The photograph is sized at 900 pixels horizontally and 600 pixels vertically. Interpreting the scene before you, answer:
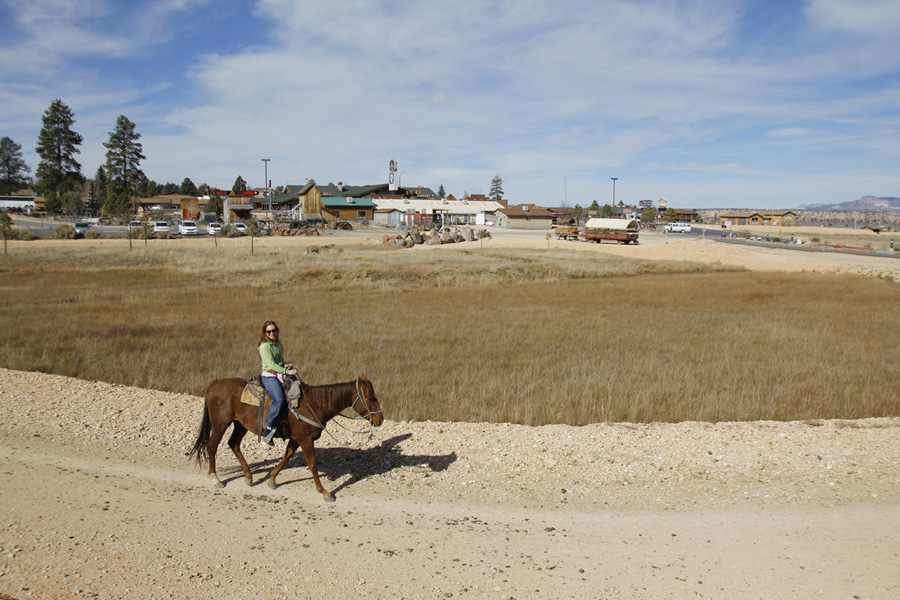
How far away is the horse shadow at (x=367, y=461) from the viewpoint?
903 cm

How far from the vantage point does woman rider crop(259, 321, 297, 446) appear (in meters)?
7.84

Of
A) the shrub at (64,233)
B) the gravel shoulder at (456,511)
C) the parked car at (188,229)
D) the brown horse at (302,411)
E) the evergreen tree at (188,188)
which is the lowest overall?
the gravel shoulder at (456,511)

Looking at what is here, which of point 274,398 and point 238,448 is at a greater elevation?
point 274,398

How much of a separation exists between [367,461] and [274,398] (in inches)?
93.5

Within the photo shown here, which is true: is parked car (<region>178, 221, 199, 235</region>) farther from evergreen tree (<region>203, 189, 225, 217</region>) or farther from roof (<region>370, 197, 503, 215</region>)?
roof (<region>370, 197, 503, 215</region>)

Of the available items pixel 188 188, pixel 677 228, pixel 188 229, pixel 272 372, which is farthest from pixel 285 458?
pixel 188 188

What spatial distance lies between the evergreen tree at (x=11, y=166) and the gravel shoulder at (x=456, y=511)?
193367 millimetres

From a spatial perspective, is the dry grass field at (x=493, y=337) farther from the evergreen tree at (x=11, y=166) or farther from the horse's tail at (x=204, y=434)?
the evergreen tree at (x=11, y=166)

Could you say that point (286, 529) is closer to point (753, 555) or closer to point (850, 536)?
point (753, 555)

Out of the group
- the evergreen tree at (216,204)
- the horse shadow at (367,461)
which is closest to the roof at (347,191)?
the evergreen tree at (216,204)

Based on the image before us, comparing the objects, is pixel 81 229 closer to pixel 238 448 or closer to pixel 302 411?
pixel 238 448

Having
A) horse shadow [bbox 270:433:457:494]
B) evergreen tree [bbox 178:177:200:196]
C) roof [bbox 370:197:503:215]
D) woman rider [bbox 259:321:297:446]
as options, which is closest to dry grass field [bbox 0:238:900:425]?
horse shadow [bbox 270:433:457:494]

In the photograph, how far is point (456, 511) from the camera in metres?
7.84

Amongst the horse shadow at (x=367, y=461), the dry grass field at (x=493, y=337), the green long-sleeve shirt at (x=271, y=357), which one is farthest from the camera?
the dry grass field at (x=493, y=337)
